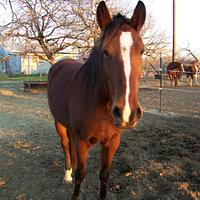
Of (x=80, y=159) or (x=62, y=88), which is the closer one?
(x=80, y=159)

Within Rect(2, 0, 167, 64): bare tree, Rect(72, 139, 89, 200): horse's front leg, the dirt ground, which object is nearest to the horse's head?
Rect(72, 139, 89, 200): horse's front leg

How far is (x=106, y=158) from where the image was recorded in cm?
256

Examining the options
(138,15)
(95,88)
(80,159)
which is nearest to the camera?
(138,15)

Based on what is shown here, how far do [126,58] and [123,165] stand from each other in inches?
83.3

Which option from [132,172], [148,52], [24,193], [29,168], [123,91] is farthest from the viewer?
[148,52]

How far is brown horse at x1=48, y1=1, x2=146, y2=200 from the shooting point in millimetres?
1598

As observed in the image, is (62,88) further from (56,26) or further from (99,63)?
(56,26)

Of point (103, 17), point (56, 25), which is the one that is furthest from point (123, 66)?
point (56, 25)

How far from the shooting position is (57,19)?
1198 centimetres

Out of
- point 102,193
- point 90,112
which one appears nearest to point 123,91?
point 90,112

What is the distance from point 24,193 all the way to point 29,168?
2.21ft

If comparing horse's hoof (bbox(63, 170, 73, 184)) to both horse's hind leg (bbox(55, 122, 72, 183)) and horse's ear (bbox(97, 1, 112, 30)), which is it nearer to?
horse's hind leg (bbox(55, 122, 72, 183))

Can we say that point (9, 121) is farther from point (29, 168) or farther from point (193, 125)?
point (193, 125)

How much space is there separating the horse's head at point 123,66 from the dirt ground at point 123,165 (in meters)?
1.43
